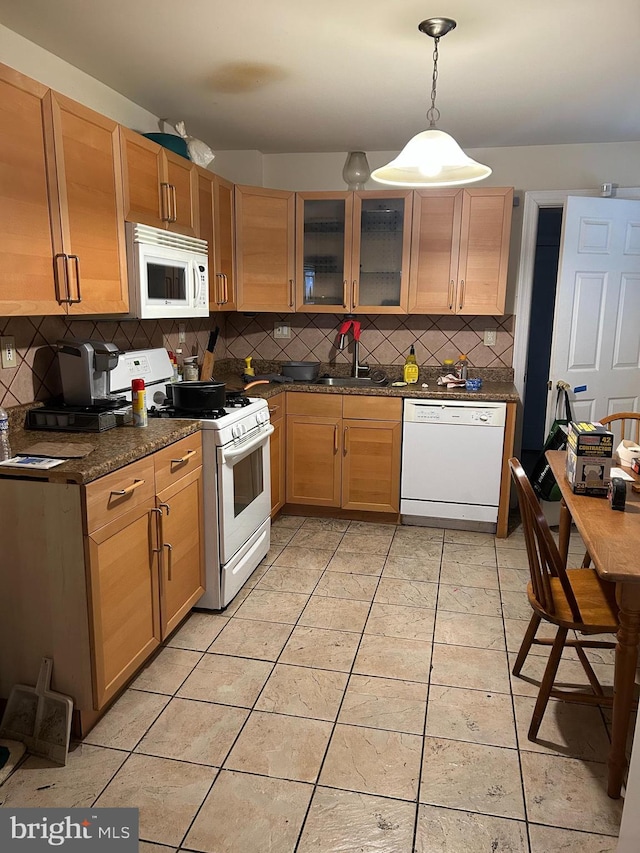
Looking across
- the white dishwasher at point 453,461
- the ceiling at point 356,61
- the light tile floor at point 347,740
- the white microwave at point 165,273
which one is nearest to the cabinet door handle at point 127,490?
the light tile floor at point 347,740

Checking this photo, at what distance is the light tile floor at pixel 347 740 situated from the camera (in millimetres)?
1642

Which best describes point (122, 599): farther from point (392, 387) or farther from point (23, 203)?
point (392, 387)

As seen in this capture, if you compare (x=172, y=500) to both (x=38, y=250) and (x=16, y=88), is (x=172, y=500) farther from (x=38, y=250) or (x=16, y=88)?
(x=16, y=88)

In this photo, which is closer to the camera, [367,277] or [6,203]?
[6,203]

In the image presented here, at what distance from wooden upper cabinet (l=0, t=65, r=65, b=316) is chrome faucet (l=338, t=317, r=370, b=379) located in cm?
228

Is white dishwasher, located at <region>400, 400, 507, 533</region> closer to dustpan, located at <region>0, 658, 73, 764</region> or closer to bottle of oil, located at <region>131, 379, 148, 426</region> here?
bottle of oil, located at <region>131, 379, 148, 426</region>

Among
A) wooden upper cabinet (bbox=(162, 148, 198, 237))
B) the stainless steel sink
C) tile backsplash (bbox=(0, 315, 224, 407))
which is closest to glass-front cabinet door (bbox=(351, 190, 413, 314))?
the stainless steel sink

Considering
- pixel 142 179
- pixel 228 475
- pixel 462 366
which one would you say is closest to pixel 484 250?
pixel 462 366

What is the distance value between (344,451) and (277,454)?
0.43 m

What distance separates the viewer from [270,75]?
2.74m

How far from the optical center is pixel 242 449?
9.14 ft

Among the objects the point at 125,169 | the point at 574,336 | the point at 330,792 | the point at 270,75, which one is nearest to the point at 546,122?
the point at 574,336

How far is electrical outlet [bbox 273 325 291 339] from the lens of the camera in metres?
4.36

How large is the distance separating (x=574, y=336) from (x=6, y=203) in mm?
3144
